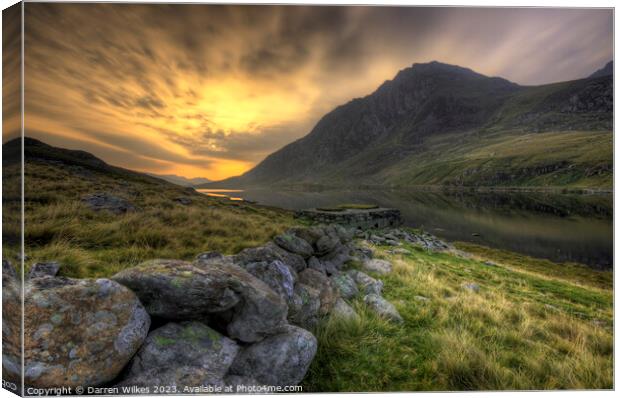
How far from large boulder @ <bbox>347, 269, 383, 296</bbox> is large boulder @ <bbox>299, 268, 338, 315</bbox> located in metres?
1.22

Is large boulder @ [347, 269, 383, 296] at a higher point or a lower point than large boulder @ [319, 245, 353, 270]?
lower

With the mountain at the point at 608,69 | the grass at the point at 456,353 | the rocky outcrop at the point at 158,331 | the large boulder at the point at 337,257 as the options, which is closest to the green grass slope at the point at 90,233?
the rocky outcrop at the point at 158,331

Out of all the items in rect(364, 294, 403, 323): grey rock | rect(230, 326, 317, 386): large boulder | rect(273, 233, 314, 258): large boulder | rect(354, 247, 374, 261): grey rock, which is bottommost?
rect(354, 247, 374, 261): grey rock

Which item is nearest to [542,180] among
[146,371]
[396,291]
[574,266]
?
[574,266]

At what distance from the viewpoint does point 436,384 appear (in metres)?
3.34

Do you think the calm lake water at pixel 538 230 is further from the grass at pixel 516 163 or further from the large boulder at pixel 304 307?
the large boulder at pixel 304 307

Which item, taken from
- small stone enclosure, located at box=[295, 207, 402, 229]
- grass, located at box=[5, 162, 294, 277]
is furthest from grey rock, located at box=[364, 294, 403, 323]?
small stone enclosure, located at box=[295, 207, 402, 229]

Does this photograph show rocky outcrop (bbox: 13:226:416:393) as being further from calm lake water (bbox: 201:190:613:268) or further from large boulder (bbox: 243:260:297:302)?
calm lake water (bbox: 201:190:613:268)

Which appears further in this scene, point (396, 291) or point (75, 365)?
point (396, 291)

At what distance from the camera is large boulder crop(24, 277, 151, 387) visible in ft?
7.75

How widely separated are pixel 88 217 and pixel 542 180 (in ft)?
358

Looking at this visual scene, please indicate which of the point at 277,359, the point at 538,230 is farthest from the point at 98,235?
the point at 538,230

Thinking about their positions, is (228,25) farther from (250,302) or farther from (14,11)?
(250,302)

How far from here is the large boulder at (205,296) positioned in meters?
2.78
